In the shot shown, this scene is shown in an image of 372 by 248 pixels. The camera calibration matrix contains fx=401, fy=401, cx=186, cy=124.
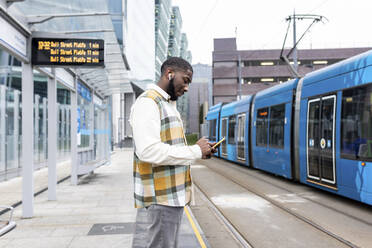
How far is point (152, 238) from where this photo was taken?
232 cm

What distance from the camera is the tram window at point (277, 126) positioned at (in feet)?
38.4

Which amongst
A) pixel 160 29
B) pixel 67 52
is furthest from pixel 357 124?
pixel 160 29

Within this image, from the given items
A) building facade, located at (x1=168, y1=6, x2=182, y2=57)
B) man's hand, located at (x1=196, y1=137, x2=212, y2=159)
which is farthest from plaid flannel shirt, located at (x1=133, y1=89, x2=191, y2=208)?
building facade, located at (x1=168, y1=6, x2=182, y2=57)

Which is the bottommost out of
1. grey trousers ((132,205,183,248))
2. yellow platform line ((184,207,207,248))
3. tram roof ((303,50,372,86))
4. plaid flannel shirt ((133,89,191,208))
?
yellow platform line ((184,207,207,248))

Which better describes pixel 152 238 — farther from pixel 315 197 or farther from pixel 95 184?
pixel 95 184

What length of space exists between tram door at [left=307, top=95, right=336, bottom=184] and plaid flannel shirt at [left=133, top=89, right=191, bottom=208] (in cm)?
671

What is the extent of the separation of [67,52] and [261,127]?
8311mm

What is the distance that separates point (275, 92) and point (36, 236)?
29.1ft

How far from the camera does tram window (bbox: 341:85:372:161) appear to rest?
723 centimetres

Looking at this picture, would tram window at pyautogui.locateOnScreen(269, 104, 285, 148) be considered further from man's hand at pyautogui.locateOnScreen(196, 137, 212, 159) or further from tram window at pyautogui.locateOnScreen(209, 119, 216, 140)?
tram window at pyautogui.locateOnScreen(209, 119, 216, 140)

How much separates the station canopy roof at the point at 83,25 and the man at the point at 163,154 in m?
4.68

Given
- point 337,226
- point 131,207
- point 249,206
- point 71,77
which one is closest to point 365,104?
point 337,226

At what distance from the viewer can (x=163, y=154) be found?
7.13 ft

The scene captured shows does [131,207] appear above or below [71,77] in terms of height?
below
